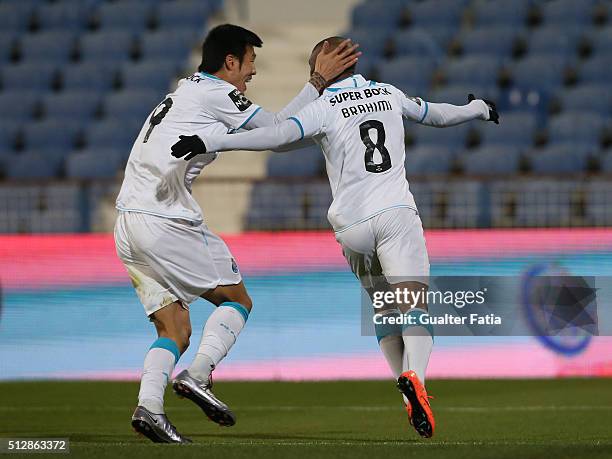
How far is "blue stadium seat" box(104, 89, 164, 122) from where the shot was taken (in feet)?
52.0

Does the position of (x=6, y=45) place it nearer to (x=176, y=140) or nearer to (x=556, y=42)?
(x=556, y=42)

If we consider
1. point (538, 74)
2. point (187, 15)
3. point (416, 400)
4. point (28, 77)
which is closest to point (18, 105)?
point (28, 77)

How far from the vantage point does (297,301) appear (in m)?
11.9

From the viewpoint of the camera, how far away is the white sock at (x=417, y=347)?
265 inches

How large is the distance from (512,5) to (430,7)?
3.41ft

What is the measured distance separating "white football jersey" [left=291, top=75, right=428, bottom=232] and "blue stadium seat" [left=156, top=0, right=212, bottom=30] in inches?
436

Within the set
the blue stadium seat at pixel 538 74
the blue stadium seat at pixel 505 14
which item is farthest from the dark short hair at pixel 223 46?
the blue stadium seat at pixel 505 14

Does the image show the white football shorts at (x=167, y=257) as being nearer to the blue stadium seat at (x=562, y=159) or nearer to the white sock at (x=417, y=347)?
the white sock at (x=417, y=347)

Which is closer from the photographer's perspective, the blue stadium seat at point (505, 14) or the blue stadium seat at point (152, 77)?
the blue stadium seat at point (505, 14)

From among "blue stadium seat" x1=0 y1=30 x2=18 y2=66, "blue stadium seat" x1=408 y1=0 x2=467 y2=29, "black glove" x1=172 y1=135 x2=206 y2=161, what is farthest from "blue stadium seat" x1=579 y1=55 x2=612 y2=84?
"black glove" x1=172 y1=135 x2=206 y2=161

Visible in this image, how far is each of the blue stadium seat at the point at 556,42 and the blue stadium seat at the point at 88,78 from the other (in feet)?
17.6

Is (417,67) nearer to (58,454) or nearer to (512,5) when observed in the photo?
(512,5)

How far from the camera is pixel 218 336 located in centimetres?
677

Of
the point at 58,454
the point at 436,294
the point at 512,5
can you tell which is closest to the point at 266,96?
the point at 512,5
